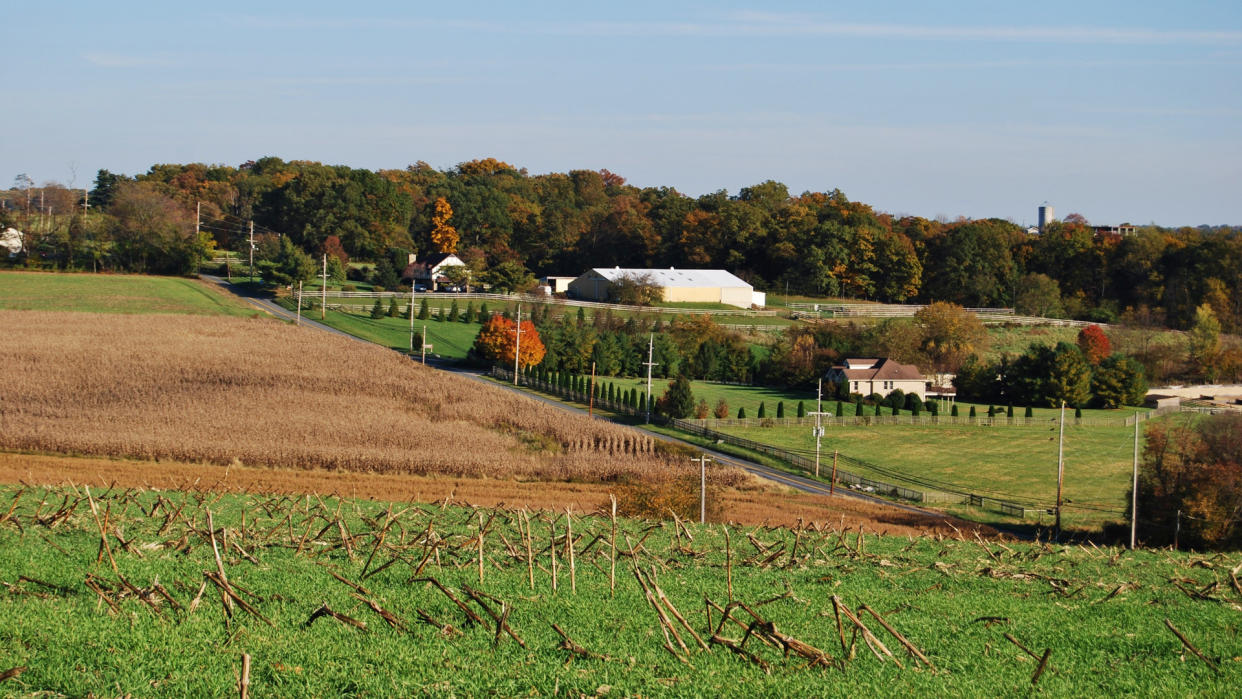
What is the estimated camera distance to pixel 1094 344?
8481 centimetres

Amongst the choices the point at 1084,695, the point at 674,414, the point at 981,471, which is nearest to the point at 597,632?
the point at 1084,695

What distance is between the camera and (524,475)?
35.3 metres

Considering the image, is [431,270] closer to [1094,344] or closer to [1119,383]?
[1094,344]

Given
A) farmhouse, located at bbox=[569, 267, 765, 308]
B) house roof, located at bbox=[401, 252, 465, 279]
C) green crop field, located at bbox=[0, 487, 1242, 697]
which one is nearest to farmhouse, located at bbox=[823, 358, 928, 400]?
farmhouse, located at bbox=[569, 267, 765, 308]

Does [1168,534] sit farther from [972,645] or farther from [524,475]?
[972,645]

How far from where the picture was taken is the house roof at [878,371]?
69.5 m

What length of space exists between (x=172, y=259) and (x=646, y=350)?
44674mm

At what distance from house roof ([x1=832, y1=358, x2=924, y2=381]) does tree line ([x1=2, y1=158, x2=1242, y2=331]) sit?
37.5 meters

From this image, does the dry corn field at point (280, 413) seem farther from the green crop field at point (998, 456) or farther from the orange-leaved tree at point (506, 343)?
the orange-leaved tree at point (506, 343)

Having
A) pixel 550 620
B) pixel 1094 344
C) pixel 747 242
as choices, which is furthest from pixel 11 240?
pixel 550 620

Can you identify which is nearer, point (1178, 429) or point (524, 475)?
point (524, 475)

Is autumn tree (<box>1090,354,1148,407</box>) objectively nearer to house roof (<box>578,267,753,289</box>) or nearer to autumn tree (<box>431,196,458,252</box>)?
house roof (<box>578,267,753,289</box>)

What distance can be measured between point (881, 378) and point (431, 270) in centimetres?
4920

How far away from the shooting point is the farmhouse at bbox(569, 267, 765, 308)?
10175 centimetres
